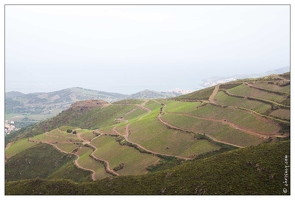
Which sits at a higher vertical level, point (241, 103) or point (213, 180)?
point (241, 103)

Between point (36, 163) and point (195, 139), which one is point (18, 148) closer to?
point (36, 163)

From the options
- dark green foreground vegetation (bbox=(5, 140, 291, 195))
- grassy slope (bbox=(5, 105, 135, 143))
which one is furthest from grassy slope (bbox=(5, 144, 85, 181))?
grassy slope (bbox=(5, 105, 135, 143))

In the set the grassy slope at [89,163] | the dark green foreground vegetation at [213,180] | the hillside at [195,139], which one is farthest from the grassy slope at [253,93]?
the grassy slope at [89,163]

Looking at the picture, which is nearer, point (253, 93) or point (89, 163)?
point (89, 163)

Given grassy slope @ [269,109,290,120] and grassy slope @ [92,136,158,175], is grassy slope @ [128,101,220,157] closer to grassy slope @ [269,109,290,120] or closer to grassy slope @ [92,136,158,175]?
grassy slope @ [92,136,158,175]

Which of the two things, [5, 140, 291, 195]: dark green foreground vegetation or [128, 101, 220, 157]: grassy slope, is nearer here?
[5, 140, 291, 195]: dark green foreground vegetation

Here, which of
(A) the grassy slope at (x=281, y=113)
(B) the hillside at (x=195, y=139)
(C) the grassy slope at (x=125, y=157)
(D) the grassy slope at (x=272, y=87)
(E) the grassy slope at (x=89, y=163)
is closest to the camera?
(B) the hillside at (x=195, y=139)

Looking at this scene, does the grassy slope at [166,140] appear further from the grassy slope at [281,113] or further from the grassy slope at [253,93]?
the grassy slope at [253,93]

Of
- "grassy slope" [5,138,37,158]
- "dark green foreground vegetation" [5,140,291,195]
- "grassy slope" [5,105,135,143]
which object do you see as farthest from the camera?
"grassy slope" [5,105,135,143]

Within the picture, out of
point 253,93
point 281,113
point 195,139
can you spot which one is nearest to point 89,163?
point 195,139

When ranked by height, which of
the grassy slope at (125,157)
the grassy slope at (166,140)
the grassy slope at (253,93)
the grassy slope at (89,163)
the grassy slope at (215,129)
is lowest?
the grassy slope at (89,163)
